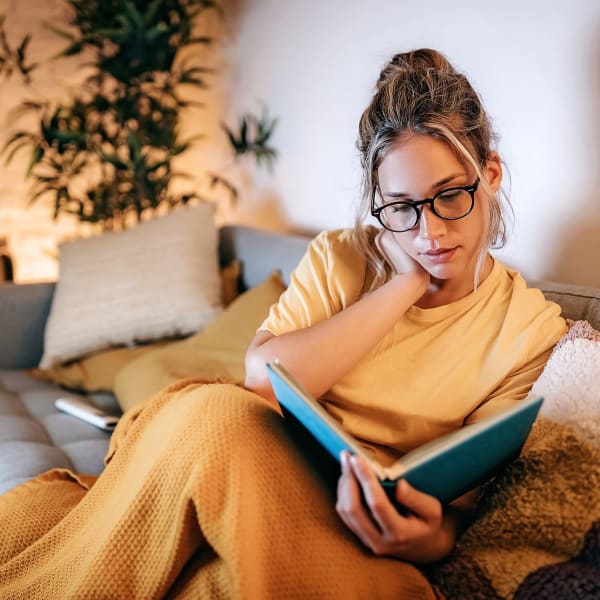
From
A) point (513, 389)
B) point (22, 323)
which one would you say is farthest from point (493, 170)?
point (22, 323)

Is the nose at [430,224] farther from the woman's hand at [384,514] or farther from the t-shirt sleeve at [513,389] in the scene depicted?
the woman's hand at [384,514]

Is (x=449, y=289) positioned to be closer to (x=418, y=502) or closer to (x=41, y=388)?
(x=418, y=502)

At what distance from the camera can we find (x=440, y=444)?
0.78 meters

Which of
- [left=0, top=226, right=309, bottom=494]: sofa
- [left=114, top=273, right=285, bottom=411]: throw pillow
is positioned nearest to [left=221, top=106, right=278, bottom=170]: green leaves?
[left=0, top=226, right=309, bottom=494]: sofa

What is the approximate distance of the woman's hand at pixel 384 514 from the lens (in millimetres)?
802

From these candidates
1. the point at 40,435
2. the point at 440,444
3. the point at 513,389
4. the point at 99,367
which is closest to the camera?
the point at 440,444

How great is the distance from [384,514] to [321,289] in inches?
21.1

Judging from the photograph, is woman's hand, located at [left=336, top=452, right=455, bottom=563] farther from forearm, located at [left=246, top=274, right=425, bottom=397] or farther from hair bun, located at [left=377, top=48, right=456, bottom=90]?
hair bun, located at [left=377, top=48, right=456, bottom=90]

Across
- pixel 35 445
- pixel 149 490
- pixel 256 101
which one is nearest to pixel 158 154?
pixel 256 101

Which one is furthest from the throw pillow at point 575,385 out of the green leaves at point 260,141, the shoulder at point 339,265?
the green leaves at point 260,141

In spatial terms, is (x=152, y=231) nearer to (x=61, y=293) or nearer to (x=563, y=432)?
(x=61, y=293)

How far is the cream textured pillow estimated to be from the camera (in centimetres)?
212

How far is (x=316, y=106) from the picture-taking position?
90.4 inches

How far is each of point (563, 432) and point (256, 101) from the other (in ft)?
7.00
